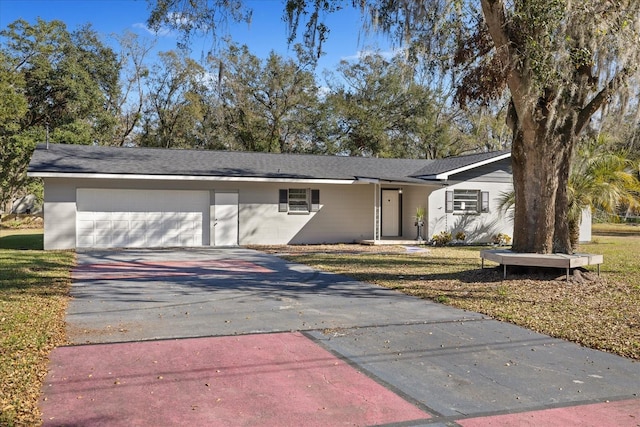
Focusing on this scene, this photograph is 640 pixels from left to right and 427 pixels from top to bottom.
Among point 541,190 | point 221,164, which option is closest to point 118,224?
point 221,164

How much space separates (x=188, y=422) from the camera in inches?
151

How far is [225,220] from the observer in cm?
1914

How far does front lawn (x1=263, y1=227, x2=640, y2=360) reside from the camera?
22.2 feet

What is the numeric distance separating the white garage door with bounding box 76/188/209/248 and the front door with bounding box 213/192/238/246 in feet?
1.33

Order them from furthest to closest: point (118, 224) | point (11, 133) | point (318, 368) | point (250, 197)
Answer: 1. point (11, 133)
2. point (250, 197)
3. point (118, 224)
4. point (318, 368)

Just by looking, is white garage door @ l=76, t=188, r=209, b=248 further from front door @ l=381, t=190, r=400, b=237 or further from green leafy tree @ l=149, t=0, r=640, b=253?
green leafy tree @ l=149, t=0, r=640, b=253

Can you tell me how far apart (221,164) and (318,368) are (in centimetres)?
1544

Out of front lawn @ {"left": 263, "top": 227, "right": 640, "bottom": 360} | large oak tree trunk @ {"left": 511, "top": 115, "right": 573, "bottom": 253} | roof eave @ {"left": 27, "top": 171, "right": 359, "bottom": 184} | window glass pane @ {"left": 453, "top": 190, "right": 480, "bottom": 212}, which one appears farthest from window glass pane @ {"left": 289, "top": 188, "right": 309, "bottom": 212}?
large oak tree trunk @ {"left": 511, "top": 115, "right": 573, "bottom": 253}

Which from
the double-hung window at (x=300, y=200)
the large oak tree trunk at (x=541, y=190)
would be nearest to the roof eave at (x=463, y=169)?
the double-hung window at (x=300, y=200)

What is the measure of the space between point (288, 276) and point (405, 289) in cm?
284

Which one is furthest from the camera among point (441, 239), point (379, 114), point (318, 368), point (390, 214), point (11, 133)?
point (379, 114)

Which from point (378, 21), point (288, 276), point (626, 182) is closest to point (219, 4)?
point (378, 21)

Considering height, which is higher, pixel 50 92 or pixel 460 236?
pixel 50 92

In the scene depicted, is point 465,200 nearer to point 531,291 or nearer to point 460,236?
point 460,236
